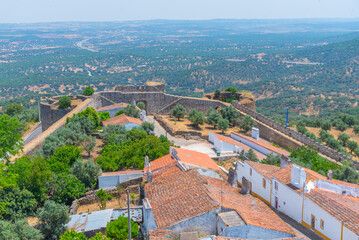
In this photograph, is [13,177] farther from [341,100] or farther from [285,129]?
[341,100]

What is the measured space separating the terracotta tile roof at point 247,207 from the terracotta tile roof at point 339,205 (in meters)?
1.43

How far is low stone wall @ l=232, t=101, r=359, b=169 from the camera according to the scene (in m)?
25.8

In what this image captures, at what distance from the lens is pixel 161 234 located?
1122 centimetres

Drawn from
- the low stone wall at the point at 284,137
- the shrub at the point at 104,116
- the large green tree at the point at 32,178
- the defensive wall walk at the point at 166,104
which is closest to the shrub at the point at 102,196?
the large green tree at the point at 32,178

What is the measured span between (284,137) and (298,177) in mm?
16572

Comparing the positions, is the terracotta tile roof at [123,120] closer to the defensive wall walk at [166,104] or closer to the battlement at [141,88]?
the defensive wall walk at [166,104]

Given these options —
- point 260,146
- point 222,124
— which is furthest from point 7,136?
point 222,124

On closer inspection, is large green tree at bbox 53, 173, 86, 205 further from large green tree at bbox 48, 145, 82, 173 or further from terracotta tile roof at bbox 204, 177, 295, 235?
terracotta tile roof at bbox 204, 177, 295, 235

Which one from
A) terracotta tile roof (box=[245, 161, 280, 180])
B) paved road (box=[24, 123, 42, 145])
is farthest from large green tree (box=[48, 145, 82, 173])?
paved road (box=[24, 123, 42, 145])

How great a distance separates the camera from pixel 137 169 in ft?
64.4

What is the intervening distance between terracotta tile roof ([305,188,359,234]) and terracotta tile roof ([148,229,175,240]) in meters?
4.89

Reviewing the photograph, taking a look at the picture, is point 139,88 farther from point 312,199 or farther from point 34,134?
point 312,199

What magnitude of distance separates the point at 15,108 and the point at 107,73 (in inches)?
2453

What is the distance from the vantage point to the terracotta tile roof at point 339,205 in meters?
11.3
